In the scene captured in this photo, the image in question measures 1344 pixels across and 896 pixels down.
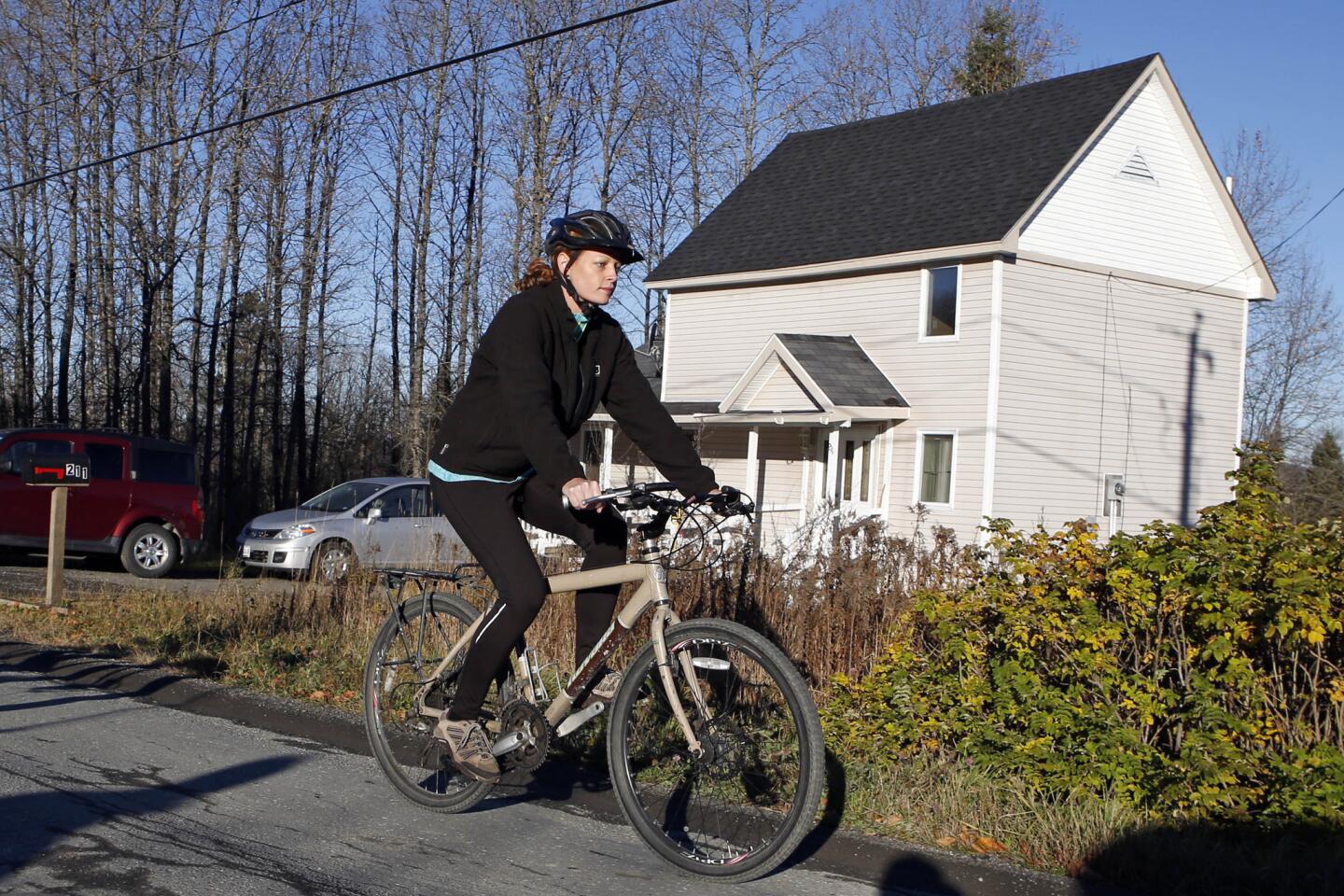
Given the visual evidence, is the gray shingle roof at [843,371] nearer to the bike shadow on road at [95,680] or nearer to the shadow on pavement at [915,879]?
the bike shadow on road at [95,680]

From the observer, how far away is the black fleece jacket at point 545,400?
4.59 m

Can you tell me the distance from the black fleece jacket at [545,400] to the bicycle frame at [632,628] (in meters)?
0.36

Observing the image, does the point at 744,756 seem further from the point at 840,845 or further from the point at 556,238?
the point at 556,238

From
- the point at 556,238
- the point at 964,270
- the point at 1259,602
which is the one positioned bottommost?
the point at 1259,602

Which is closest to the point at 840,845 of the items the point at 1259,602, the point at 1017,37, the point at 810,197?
the point at 1259,602

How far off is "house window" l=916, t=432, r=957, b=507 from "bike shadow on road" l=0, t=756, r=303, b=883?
67.0ft

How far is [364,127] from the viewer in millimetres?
39750

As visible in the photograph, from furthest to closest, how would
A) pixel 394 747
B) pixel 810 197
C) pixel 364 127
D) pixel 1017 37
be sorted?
pixel 1017 37, pixel 364 127, pixel 810 197, pixel 394 747

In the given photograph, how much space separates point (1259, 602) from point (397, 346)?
40.0 meters

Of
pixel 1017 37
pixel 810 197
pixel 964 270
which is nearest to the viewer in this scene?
pixel 964 270

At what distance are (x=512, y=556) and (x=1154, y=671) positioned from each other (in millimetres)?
2667

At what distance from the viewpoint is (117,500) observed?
1895cm

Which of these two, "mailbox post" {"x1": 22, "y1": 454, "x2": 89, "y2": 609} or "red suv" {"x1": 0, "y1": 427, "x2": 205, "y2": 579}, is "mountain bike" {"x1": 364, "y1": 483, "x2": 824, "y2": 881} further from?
"red suv" {"x1": 0, "y1": 427, "x2": 205, "y2": 579}

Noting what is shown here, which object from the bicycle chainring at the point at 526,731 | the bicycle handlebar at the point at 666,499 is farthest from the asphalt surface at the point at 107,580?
the bicycle handlebar at the point at 666,499
